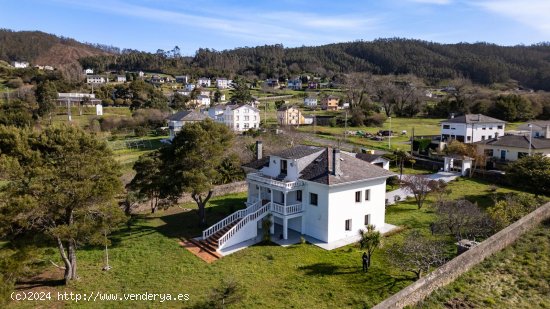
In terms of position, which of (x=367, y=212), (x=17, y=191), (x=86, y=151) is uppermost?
(x=86, y=151)

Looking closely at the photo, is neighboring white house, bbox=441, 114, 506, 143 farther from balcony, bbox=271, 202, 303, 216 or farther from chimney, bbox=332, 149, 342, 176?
balcony, bbox=271, 202, 303, 216

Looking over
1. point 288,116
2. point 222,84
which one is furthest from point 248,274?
point 222,84

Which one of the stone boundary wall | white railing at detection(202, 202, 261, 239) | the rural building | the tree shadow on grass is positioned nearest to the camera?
the stone boundary wall

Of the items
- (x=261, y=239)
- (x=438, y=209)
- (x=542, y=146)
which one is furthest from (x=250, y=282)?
(x=542, y=146)

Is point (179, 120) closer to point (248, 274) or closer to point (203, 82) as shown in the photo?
point (248, 274)

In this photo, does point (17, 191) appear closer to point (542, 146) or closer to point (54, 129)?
point (54, 129)

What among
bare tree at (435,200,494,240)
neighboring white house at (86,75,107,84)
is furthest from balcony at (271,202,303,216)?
neighboring white house at (86,75,107,84)
